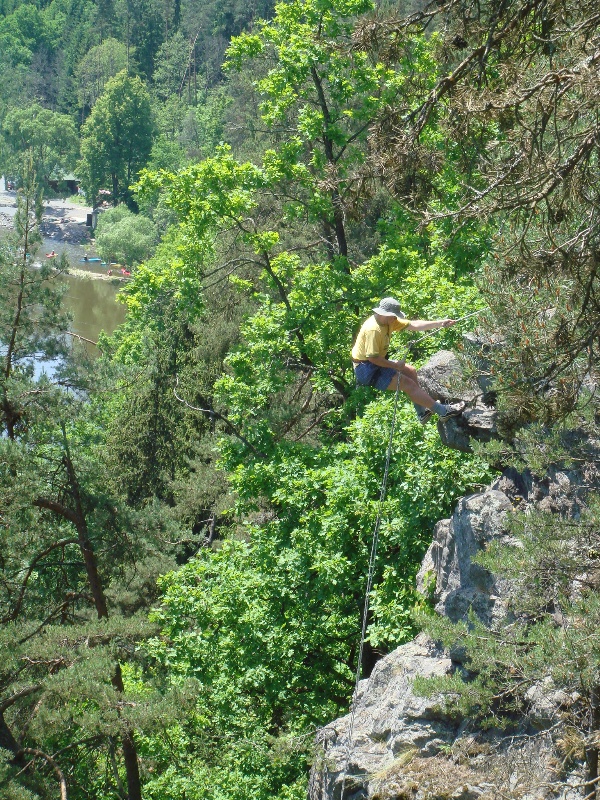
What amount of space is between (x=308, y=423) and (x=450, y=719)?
38.2 ft

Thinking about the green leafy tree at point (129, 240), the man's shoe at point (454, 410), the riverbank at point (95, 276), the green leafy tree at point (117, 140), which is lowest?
the riverbank at point (95, 276)

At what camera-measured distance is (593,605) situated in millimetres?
5297

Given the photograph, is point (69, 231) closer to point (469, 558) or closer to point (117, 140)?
point (117, 140)

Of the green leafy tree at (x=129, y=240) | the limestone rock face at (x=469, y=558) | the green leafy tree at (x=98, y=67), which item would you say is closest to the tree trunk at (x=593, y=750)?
the limestone rock face at (x=469, y=558)

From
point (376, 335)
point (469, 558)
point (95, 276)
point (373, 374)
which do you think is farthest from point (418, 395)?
point (95, 276)

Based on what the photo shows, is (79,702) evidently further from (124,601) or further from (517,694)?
(517,694)

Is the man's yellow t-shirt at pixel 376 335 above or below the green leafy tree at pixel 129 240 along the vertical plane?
below

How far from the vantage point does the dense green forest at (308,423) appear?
20.1 feet

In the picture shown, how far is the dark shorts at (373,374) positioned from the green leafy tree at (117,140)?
7480cm

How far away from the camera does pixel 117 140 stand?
83.2 meters

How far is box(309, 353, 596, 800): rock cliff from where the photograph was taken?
649cm

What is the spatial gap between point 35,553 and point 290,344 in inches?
195

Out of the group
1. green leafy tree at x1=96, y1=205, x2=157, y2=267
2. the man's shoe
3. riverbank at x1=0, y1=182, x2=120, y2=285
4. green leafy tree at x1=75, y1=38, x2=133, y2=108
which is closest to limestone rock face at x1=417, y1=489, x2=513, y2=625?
the man's shoe

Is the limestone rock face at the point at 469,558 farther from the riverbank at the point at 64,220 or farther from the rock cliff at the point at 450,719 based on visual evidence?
the riverbank at the point at 64,220
